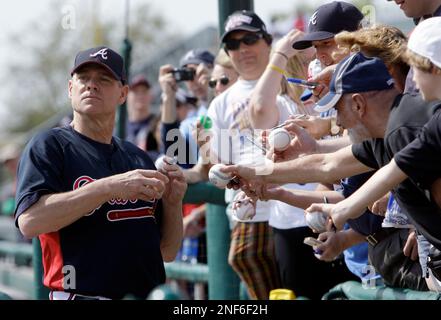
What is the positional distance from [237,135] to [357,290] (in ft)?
4.43

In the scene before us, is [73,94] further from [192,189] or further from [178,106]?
[178,106]

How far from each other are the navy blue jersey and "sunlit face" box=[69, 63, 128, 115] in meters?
0.15

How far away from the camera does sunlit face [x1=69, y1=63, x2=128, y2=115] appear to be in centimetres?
434

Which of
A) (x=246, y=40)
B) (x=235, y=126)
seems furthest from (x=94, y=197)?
(x=246, y=40)

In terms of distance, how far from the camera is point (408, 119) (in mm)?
3379

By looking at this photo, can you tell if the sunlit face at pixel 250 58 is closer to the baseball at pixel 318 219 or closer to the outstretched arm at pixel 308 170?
the outstretched arm at pixel 308 170

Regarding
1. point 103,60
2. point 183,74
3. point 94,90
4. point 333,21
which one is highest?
point 183,74

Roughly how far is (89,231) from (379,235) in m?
1.56

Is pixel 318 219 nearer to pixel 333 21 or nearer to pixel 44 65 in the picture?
pixel 333 21

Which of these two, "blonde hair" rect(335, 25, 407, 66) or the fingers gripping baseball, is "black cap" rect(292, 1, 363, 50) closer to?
"blonde hair" rect(335, 25, 407, 66)

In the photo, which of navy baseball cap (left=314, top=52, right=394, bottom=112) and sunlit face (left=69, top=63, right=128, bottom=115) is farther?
sunlit face (left=69, top=63, right=128, bottom=115)

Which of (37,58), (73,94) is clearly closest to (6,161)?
(73,94)

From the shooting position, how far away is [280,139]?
4.29 m

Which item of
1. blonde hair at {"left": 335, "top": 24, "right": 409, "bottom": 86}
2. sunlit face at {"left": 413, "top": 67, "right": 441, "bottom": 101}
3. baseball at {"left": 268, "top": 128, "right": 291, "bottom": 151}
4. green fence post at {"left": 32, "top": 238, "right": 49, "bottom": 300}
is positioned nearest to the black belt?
baseball at {"left": 268, "top": 128, "right": 291, "bottom": 151}
